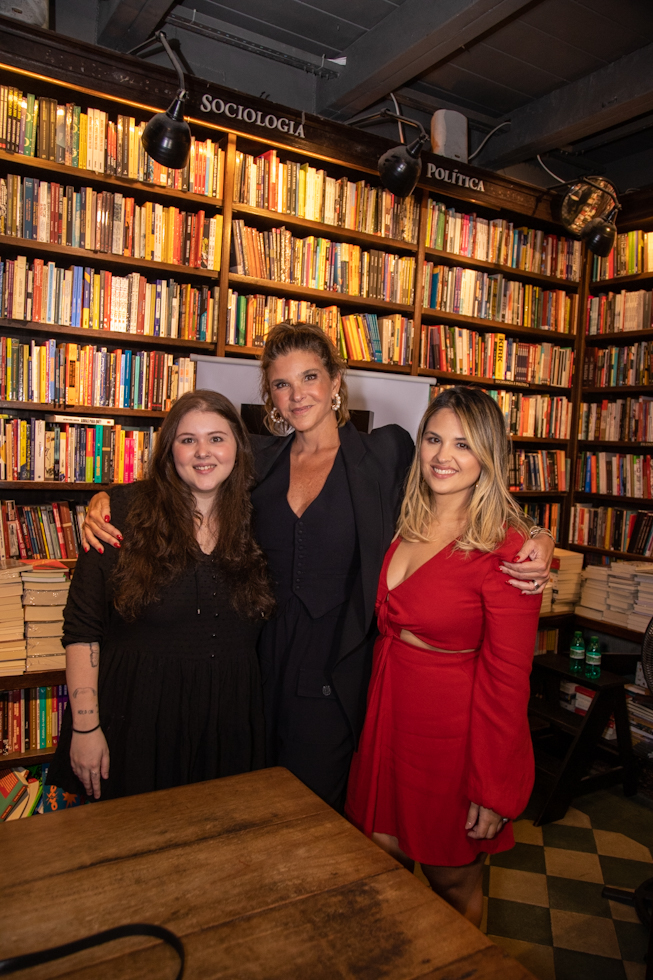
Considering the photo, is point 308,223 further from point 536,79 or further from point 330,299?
point 536,79

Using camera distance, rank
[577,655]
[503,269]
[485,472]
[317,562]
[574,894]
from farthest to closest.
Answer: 1. [503,269]
2. [577,655]
3. [574,894]
4. [317,562]
5. [485,472]

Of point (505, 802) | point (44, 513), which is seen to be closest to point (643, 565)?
point (505, 802)

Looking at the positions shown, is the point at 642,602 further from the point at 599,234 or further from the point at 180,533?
the point at 180,533

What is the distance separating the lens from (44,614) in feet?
7.23

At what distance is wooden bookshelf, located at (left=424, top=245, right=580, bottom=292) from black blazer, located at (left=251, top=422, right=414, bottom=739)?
2.03 meters

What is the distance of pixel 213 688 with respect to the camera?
152 centimetres

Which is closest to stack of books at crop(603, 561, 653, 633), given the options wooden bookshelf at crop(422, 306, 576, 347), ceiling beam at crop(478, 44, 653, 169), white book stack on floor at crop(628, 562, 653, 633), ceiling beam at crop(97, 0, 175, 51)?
white book stack on floor at crop(628, 562, 653, 633)

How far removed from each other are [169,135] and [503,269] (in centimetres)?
213

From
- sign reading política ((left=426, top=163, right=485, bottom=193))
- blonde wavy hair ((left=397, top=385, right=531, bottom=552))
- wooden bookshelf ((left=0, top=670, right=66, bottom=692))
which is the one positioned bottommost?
wooden bookshelf ((left=0, top=670, right=66, bottom=692))

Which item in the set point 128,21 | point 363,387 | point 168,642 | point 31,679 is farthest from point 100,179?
point 168,642

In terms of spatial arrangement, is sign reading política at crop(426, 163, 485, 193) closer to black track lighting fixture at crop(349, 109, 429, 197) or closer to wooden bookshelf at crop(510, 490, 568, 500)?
black track lighting fixture at crop(349, 109, 429, 197)

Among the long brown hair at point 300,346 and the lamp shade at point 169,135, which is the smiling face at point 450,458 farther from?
the lamp shade at point 169,135

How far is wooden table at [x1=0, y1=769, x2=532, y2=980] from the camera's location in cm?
72

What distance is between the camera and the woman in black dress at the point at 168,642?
4.91 ft
